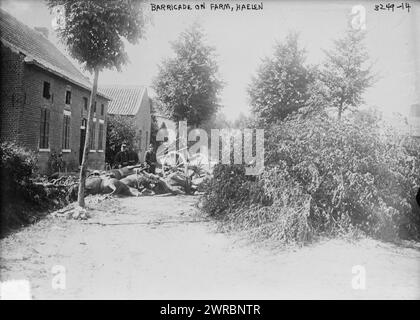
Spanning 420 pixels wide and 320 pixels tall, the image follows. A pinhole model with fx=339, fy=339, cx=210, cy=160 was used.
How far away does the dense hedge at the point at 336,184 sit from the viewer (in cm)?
681

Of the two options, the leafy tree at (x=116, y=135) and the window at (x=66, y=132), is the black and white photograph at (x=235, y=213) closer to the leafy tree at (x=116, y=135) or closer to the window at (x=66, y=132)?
the window at (x=66, y=132)

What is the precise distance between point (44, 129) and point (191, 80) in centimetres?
701

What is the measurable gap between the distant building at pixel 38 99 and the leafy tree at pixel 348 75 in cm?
1350

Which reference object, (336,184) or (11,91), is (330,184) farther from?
(11,91)

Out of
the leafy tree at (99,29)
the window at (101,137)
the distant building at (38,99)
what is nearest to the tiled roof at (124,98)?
the window at (101,137)

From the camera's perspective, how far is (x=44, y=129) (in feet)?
49.5

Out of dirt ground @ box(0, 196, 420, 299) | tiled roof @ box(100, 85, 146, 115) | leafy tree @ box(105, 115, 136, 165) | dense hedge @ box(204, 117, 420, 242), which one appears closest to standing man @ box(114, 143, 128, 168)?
dirt ground @ box(0, 196, 420, 299)

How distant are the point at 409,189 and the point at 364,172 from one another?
43.1 inches

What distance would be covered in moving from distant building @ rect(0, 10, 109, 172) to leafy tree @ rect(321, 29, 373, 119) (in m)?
13.5

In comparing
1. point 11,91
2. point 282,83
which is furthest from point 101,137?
point 282,83

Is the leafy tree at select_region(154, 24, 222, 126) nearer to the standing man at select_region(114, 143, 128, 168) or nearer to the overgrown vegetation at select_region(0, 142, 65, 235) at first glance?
the standing man at select_region(114, 143, 128, 168)

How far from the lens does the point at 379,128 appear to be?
755 centimetres
